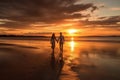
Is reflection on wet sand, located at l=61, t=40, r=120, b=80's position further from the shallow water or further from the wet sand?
the wet sand

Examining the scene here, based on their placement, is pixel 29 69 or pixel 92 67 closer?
pixel 29 69

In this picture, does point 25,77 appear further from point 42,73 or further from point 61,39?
point 61,39

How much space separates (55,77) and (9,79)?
2.90m

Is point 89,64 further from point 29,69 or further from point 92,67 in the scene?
point 29,69

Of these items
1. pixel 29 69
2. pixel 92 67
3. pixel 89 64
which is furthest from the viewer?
pixel 89 64

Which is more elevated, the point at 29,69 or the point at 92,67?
the point at 29,69

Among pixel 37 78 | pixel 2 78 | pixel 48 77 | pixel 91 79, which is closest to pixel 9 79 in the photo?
pixel 2 78

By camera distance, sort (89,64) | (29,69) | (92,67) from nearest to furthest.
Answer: (29,69) → (92,67) → (89,64)

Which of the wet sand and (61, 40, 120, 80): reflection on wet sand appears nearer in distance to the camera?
A: the wet sand

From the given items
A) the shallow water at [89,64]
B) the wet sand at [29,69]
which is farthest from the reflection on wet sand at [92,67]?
the wet sand at [29,69]

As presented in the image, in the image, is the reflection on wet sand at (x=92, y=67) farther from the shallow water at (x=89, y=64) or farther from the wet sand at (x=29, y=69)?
the wet sand at (x=29, y=69)

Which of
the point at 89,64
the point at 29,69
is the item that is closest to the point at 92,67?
the point at 89,64

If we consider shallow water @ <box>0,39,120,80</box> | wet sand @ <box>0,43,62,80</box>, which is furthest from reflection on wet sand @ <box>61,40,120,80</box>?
wet sand @ <box>0,43,62,80</box>

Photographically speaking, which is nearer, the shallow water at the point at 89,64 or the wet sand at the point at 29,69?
the wet sand at the point at 29,69
